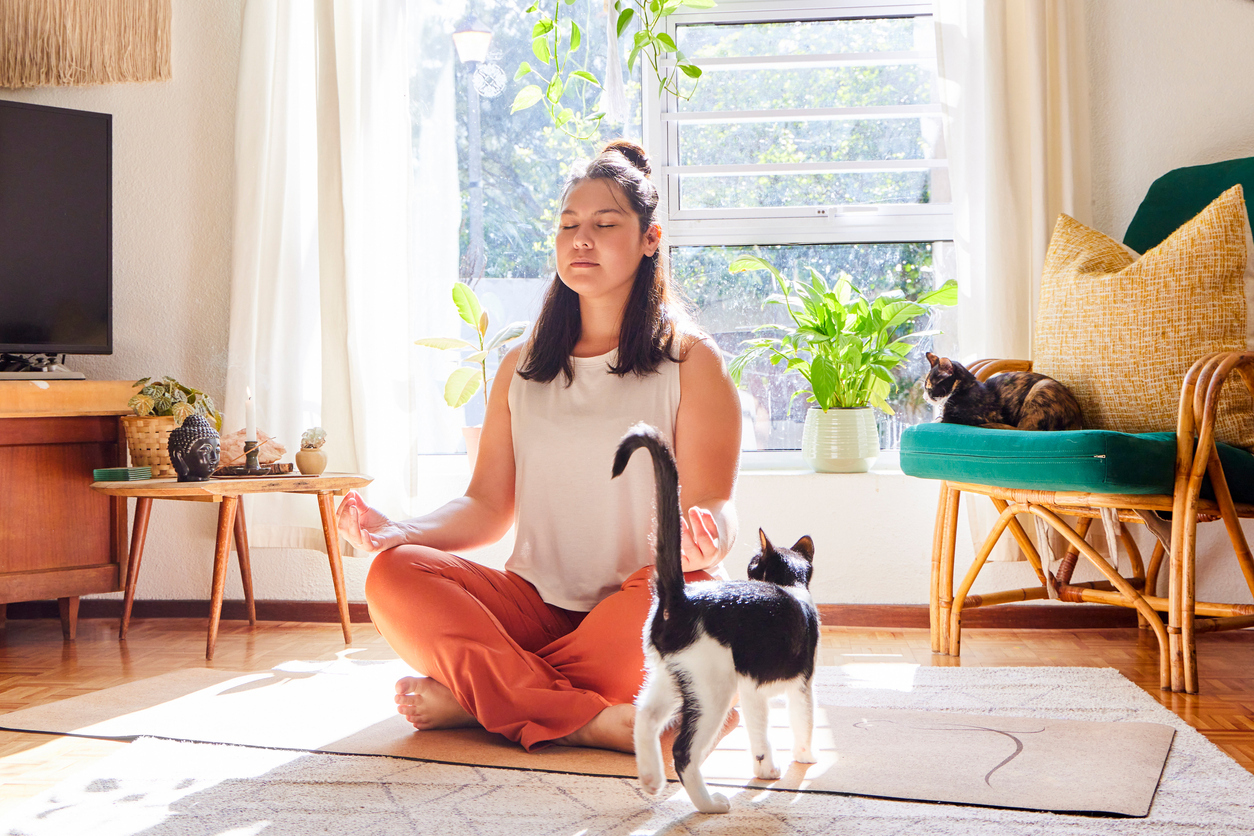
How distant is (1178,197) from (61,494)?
300 centimetres

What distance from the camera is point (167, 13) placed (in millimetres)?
2992

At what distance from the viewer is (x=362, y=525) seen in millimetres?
1449

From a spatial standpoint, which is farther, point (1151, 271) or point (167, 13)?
point (167, 13)

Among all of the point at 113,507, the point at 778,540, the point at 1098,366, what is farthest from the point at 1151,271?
the point at 113,507

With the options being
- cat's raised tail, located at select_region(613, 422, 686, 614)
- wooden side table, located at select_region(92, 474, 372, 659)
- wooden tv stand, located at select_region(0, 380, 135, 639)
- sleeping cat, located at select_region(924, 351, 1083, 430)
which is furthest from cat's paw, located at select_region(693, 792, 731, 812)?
wooden tv stand, located at select_region(0, 380, 135, 639)

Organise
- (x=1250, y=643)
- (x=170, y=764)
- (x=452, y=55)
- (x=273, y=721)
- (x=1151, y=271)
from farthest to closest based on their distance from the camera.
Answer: (x=452, y=55), (x=1250, y=643), (x=1151, y=271), (x=273, y=721), (x=170, y=764)

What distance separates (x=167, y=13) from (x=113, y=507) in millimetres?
1485

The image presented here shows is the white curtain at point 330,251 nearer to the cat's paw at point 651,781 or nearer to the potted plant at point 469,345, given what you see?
the potted plant at point 469,345

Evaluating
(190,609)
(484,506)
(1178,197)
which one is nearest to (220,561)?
(190,609)

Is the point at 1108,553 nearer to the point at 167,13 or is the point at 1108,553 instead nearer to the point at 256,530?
the point at 256,530

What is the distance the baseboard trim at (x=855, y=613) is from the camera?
2.66 metres

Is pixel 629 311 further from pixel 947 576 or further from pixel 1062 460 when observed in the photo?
pixel 947 576

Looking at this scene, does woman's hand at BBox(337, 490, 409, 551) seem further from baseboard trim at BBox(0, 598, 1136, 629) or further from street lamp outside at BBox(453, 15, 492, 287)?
street lamp outside at BBox(453, 15, 492, 287)

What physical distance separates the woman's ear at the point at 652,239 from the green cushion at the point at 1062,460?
0.84 m
